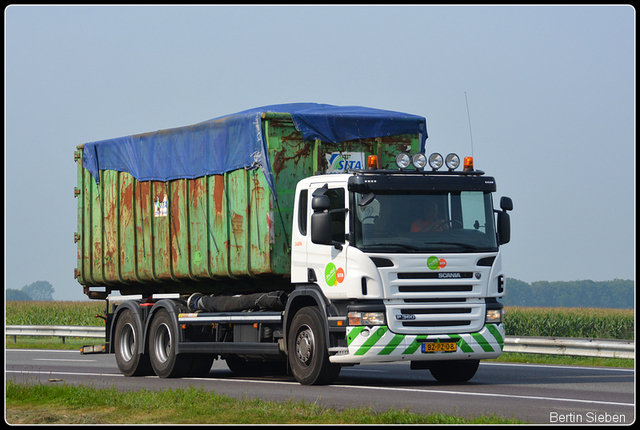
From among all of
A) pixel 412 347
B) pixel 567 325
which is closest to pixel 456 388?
pixel 412 347

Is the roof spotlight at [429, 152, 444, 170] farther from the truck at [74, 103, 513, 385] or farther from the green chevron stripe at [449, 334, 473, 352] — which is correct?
the green chevron stripe at [449, 334, 473, 352]

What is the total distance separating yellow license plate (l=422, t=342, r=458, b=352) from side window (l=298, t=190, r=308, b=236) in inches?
93.6

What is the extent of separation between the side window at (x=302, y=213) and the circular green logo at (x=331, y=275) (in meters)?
0.78

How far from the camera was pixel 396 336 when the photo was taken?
12.5m

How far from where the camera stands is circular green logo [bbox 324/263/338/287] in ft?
41.8

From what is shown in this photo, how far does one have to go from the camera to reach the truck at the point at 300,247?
1259 centimetres

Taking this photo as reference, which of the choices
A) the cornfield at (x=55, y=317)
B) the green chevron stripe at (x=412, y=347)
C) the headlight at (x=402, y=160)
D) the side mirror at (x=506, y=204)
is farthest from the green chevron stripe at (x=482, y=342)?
the cornfield at (x=55, y=317)

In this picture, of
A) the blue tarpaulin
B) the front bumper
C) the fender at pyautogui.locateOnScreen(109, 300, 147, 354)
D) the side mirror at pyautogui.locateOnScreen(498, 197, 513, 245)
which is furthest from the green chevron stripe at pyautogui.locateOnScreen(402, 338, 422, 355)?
the fender at pyautogui.locateOnScreen(109, 300, 147, 354)

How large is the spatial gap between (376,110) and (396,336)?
4431 millimetres

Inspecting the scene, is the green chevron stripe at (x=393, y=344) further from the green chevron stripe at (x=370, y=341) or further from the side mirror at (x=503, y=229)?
the side mirror at (x=503, y=229)

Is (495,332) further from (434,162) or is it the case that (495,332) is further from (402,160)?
(402,160)

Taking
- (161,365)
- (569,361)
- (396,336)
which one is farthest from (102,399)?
(569,361)

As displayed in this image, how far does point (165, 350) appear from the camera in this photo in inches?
639

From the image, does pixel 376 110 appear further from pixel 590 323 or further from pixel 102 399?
pixel 590 323
